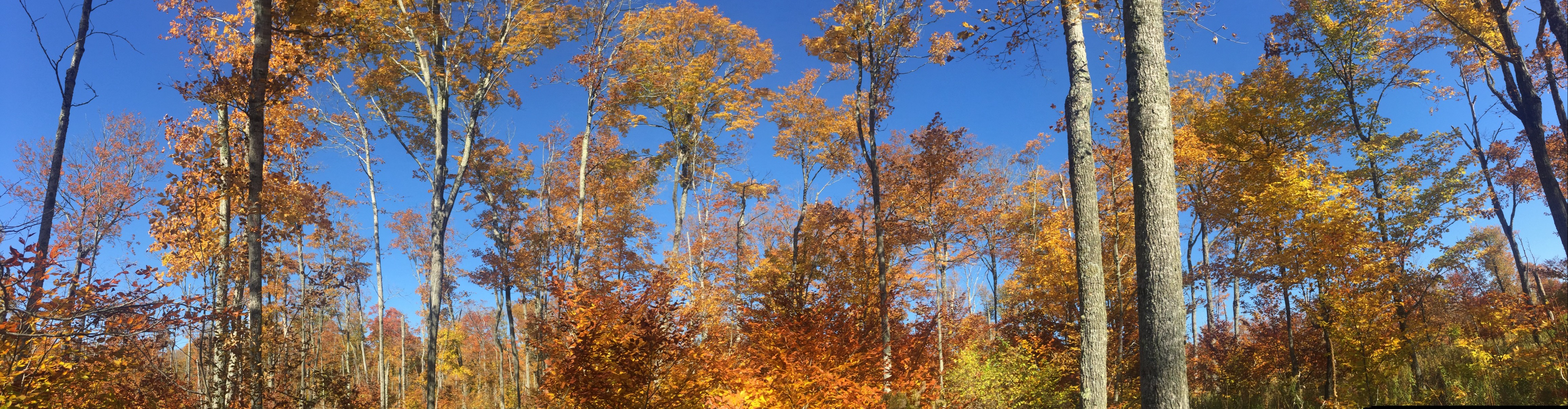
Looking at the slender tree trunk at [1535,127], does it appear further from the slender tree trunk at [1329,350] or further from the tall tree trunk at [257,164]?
the tall tree trunk at [257,164]

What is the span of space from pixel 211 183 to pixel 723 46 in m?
12.7

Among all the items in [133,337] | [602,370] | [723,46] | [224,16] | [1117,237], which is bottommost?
[602,370]

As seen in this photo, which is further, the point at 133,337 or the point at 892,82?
the point at 892,82

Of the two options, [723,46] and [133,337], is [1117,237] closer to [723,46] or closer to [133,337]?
[723,46]

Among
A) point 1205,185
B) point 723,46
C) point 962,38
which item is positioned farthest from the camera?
point 723,46

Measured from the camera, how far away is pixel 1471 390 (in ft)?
29.9

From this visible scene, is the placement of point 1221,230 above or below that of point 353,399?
above

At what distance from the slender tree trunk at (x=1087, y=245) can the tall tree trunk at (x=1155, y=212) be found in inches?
53.8

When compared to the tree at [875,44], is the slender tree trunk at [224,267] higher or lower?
lower

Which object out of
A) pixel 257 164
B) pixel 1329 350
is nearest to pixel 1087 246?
pixel 1329 350

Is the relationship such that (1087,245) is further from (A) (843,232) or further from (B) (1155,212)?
(A) (843,232)

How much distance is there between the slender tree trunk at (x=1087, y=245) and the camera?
17.9 ft

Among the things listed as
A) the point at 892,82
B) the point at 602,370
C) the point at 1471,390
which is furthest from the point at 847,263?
the point at 1471,390

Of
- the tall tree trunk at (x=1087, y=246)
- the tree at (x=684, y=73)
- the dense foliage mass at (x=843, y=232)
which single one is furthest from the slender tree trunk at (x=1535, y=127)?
the tree at (x=684, y=73)
